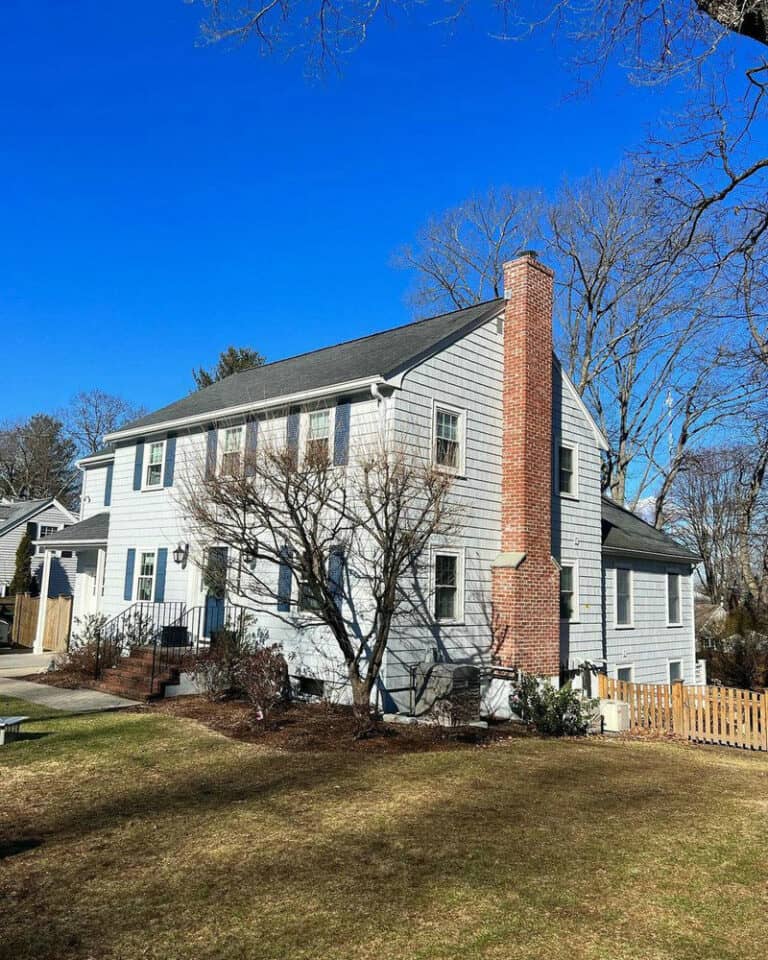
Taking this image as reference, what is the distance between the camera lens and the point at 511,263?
1548 centimetres

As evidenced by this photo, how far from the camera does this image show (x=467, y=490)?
14.0 metres

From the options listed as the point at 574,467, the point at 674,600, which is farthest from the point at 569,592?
the point at 674,600

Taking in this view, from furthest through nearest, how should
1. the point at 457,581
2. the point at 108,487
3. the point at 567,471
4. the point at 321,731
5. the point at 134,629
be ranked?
the point at 108,487 → the point at 567,471 → the point at 134,629 → the point at 457,581 → the point at 321,731

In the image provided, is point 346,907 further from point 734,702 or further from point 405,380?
point 734,702

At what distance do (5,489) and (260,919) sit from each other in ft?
177

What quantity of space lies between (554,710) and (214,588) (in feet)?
21.8

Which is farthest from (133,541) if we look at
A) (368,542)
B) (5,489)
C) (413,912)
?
(5,489)

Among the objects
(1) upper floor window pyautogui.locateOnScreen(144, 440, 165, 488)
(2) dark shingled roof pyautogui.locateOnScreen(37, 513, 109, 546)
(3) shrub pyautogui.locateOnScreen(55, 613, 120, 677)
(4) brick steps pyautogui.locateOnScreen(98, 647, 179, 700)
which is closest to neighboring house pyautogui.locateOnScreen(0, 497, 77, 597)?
(2) dark shingled roof pyautogui.locateOnScreen(37, 513, 109, 546)

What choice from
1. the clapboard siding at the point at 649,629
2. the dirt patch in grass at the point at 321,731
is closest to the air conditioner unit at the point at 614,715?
the dirt patch in grass at the point at 321,731

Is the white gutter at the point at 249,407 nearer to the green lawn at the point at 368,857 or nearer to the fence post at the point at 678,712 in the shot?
the green lawn at the point at 368,857

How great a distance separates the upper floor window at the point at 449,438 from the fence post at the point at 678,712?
5530 mm

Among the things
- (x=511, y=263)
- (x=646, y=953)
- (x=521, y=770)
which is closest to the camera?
(x=646, y=953)

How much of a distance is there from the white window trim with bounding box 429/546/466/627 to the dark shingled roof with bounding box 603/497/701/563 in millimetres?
5449

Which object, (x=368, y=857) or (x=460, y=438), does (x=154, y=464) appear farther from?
(x=368, y=857)
